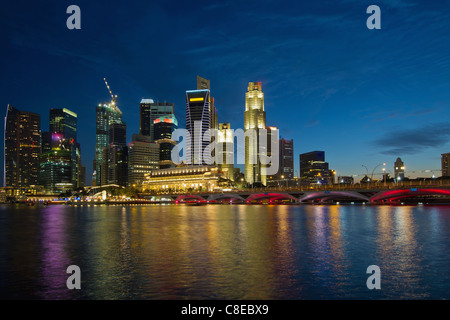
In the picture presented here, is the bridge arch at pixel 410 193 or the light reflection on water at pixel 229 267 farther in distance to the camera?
the bridge arch at pixel 410 193

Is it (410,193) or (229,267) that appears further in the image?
(410,193)

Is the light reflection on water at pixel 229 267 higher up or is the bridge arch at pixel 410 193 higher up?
the light reflection on water at pixel 229 267

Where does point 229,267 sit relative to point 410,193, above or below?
above

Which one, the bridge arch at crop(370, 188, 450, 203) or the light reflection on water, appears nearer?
the light reflection on water

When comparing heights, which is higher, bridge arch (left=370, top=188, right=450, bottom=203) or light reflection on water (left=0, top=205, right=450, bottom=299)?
light reflection on water (left=0, top=205, right=450, bottom=299)

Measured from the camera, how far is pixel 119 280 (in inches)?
763

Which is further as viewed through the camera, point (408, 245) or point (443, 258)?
point (408, 245)

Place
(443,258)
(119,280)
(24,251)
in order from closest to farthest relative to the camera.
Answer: (119,280) → (443,258) → (24,251)
